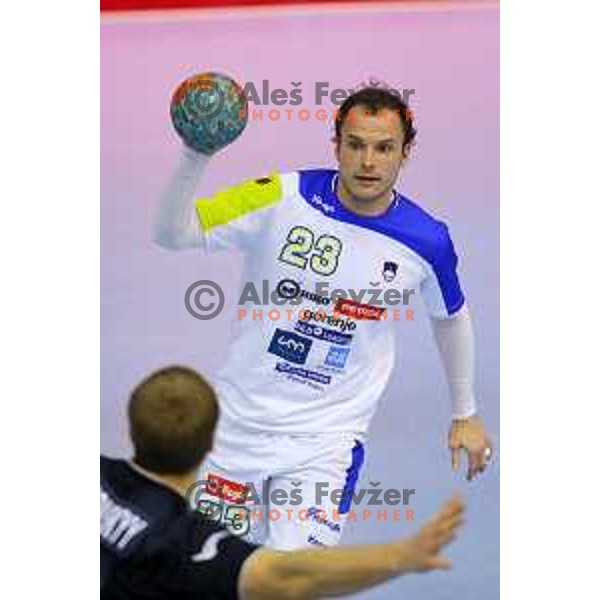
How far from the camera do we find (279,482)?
7.85 feet

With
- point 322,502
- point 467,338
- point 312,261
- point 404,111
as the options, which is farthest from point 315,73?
point 322,502

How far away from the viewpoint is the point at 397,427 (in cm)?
239

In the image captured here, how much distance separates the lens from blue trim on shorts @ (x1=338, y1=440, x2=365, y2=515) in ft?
7.85

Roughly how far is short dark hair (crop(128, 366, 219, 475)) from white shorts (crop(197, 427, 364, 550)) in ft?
0.37

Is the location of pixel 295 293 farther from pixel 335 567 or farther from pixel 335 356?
pixel 335 567

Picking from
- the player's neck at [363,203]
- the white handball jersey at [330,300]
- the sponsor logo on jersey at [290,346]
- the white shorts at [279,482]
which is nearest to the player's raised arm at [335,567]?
the white shorts at [279,482]

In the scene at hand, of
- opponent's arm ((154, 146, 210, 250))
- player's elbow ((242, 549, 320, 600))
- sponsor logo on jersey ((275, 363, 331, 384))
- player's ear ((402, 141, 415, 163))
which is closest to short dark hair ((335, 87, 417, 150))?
player's ear ((402, 141, 415, 163))

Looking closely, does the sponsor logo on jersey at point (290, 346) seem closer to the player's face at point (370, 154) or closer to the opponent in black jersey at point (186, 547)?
the opponent in black jersey at point (186, 547)

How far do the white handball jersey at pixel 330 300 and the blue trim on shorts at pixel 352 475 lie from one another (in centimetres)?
3

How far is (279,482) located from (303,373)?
0.19 meters

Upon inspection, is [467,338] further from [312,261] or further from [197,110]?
[197,110]

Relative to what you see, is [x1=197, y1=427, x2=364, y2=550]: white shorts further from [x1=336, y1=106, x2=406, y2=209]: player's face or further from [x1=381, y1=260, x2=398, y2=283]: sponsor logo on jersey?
[x1=336, y1=106, x2=406, y2=209]: player's face

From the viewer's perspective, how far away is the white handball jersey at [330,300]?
2.38 meters
